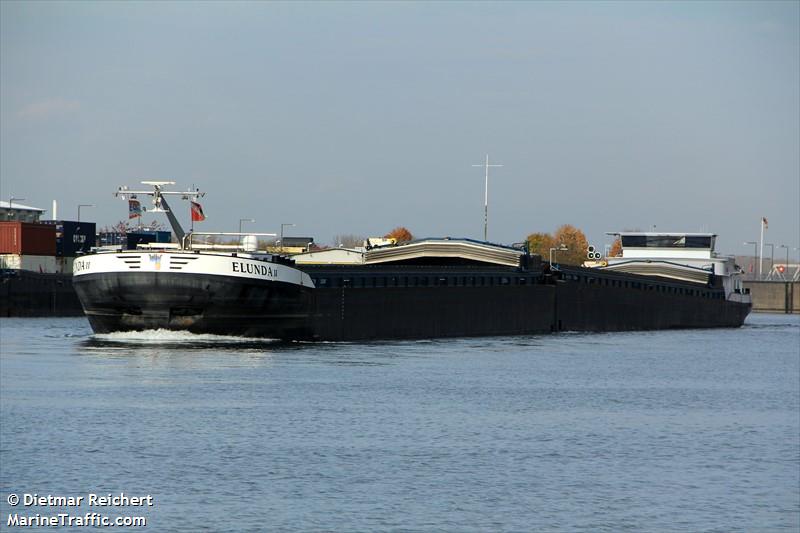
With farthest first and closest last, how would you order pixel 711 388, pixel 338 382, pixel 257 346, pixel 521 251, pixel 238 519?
1. pixel 521 251
2. pixel 257 346
3. pixel 711 388
4. pixel 338 382
5. pixel 238 519

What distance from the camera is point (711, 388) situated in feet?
139

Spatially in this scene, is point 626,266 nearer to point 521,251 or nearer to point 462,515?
point 521,251

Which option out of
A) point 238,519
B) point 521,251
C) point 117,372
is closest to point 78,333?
point 117,372

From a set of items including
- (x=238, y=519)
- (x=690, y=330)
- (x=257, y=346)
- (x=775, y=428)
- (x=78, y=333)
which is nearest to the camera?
(x=238, y=519)

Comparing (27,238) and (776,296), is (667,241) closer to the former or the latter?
(27,238)

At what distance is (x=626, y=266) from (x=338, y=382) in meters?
54.5

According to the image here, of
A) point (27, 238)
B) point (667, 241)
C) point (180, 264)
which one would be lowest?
point (180, 264)

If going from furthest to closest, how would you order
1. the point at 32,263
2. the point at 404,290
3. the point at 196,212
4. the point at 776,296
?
the point at 776,296 < the point at 32,263 < the point at 404,290 < the point at 196,212

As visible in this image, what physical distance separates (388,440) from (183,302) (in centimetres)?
2097

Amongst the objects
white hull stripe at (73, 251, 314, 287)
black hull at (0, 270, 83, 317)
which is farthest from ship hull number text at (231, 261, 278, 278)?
black hull at (0, 270, 83, 317)

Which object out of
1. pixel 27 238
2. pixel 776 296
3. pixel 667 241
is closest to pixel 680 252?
pixel 667 241

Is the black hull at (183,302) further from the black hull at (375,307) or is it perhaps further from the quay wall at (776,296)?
the quay wall at (776,296)

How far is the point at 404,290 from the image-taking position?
61.2 metres

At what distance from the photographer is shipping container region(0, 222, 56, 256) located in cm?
9675
